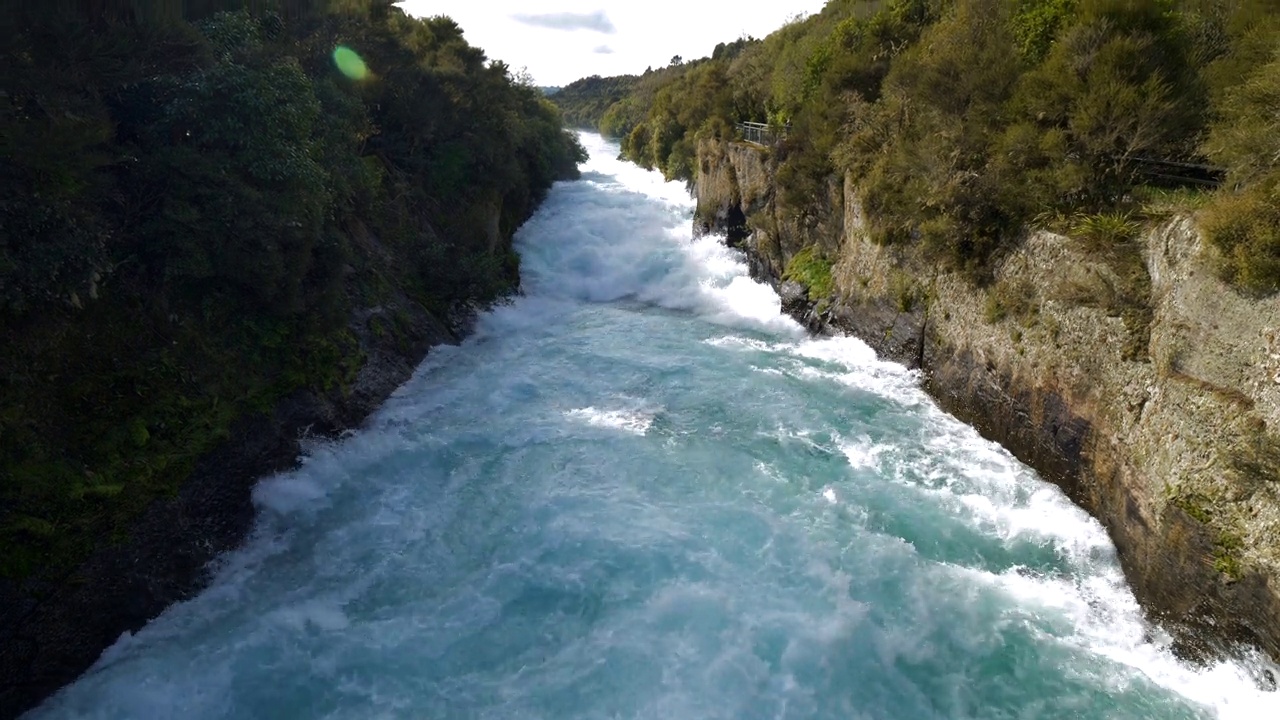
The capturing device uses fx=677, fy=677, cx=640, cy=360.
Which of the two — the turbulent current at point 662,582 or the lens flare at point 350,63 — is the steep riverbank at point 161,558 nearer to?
the turbulent current at point 662,582

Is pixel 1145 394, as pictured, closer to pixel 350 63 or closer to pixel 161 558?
pixel 161 558

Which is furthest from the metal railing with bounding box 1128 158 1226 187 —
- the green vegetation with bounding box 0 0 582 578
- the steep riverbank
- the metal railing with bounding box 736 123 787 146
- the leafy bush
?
the steep riverbank

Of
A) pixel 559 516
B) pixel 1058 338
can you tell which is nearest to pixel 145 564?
pixel 559 516

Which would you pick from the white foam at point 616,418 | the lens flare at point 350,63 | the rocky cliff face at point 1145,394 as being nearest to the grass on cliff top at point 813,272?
the rocky cliff face at point 1145,394

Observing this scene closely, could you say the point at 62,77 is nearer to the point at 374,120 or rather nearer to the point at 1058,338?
the point at 374,120

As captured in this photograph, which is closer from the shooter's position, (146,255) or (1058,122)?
(146,255)

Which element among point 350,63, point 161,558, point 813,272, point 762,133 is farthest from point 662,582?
point 762,133
